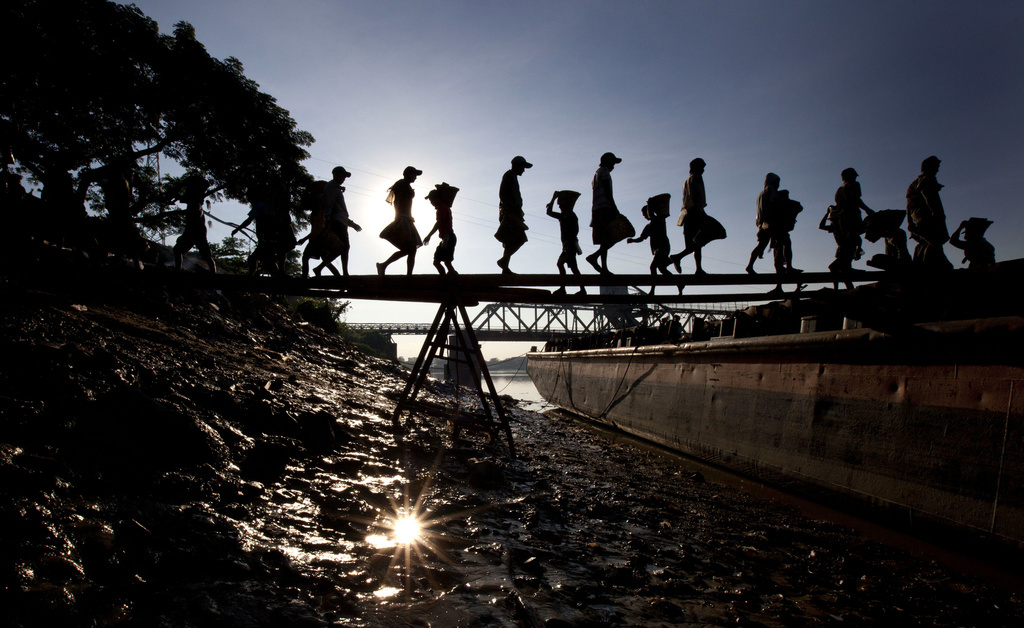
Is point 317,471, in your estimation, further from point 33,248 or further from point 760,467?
point 760,467

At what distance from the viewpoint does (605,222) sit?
6.82m

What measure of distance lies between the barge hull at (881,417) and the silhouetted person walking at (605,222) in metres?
3.49

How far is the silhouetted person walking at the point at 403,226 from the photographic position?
6.66 m

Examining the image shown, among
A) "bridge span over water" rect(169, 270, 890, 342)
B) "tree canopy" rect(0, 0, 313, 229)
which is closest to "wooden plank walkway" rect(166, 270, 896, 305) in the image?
"bridge span over water" rect(169, 270, 890, 342)

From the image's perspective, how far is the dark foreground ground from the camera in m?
2.26

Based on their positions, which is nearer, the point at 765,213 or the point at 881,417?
the point at 881,417

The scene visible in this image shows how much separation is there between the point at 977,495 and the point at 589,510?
4.03 metres

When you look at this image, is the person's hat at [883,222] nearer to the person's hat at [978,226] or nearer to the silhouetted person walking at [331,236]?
the person's hat at [978,226]

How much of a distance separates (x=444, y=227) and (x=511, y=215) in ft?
3.36

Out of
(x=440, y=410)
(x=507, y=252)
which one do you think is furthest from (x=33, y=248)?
(x=507, y=252)

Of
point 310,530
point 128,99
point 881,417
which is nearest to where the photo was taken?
point 310,530

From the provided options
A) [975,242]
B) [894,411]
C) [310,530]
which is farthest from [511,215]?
[975,242]

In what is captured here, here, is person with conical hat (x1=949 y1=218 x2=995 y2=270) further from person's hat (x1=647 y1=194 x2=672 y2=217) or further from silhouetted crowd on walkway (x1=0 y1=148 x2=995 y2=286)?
person's hat (x1=647 y1=194 x2=672 y2=217)

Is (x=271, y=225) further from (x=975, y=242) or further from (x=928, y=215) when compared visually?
(x=975, y=242)
